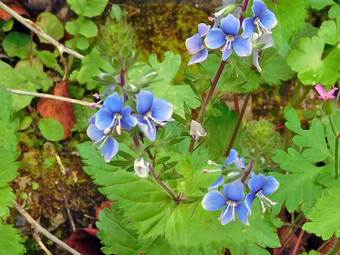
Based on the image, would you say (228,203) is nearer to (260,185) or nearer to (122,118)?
(260,185)

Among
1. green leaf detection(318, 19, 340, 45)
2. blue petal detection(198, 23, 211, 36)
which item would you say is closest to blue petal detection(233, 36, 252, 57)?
blue petal detection(198, 23, 211, 36)

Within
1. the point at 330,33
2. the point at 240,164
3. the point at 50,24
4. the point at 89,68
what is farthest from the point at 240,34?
the point at 50,24

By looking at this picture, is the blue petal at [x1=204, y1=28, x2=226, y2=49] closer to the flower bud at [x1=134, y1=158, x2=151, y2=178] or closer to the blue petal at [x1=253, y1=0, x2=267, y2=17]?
the blue petal at [x1=253, y1=0, x2=267, y2=17]

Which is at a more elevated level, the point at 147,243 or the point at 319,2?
the point at 319,2

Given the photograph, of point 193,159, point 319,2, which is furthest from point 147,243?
point 319,2

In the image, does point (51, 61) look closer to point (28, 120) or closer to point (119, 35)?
point (28, 120)

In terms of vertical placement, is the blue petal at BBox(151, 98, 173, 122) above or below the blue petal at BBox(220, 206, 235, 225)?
above
